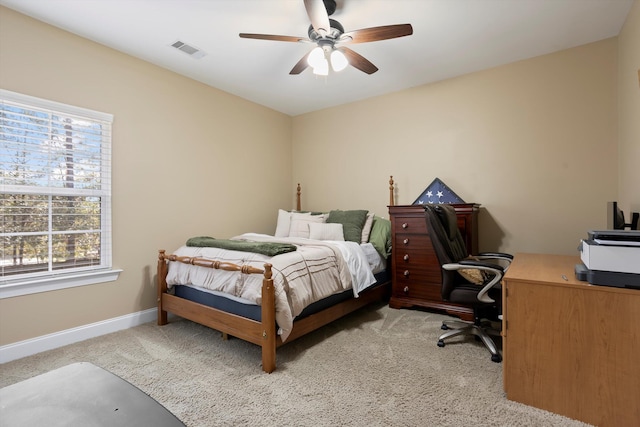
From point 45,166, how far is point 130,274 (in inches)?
45.7

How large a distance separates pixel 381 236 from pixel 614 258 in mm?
2267

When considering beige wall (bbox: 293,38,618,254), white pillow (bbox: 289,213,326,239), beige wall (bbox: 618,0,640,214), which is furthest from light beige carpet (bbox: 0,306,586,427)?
beige wall (bbox: 618,0,640,214)

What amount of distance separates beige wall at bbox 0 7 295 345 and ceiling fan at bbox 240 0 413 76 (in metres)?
1.51

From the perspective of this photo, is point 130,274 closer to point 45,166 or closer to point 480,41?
point 45,166

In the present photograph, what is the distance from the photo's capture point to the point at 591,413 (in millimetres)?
1517

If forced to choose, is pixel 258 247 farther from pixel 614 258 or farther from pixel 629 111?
pixel 629 111

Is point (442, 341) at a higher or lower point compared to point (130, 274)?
lower

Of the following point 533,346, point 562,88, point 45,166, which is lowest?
point 533,346

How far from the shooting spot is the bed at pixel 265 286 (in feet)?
6.91

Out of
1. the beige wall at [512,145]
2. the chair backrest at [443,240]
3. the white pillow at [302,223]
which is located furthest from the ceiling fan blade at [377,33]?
the white pillow at [302,223]

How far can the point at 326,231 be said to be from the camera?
12.0 ft

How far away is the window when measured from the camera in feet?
7.64

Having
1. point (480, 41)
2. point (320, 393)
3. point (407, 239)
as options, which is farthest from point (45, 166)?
point (480, 41)

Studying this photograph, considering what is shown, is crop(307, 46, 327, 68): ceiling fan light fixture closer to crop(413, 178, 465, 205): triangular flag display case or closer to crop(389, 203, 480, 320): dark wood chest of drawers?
crop(389, 203, 480, 320): dark wood chest of drawers
